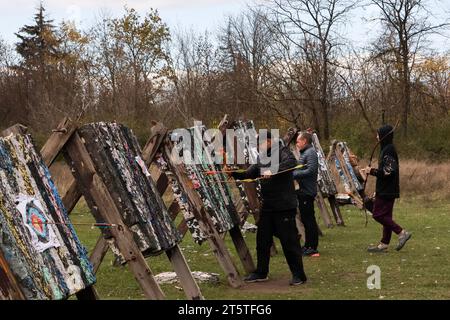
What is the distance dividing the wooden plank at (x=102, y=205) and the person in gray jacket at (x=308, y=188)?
17.1ft

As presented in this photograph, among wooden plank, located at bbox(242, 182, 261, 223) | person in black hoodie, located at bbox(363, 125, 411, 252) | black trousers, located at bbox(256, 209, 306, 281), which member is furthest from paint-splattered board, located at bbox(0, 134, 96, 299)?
person in black hoodie, located at bbox(363, 125, 411, 252)

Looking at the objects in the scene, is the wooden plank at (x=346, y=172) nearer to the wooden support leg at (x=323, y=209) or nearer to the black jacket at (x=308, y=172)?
the wooden support leg at (x=323, y=209)

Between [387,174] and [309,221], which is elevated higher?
[387,174]

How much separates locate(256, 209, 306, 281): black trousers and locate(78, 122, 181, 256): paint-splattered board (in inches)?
72.8

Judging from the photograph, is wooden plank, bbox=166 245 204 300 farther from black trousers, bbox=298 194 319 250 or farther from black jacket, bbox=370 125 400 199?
black jacket, bbox=370 125 400 199

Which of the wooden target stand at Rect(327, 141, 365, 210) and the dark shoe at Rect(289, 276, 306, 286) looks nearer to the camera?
the dark shoe at Rect(289, 276, 306, 286)

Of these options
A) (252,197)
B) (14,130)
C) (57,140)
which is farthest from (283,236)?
(14,130)

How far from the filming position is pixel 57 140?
5879mm

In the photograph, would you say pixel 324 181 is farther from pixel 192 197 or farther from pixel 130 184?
pixel 130 184

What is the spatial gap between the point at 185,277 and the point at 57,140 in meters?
2.07

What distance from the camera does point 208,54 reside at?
130 ft

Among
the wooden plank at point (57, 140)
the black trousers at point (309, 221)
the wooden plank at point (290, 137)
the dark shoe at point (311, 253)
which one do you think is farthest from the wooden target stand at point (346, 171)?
the wooden plank at point (57, 140)

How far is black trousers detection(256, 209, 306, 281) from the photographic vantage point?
338 inches
